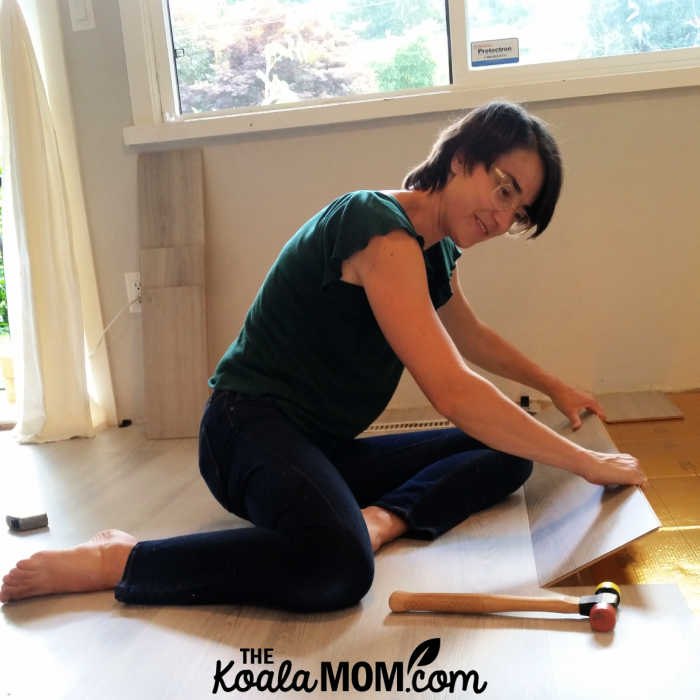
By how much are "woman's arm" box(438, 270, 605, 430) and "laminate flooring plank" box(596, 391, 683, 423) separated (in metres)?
0.61

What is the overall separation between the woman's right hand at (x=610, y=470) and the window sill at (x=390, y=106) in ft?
5.15

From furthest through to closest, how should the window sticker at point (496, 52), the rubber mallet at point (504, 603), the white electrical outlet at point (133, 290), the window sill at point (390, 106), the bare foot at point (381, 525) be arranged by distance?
the white electrical outlet at point (133, 290) → the window sticker at point (496, 52) → the window sill at point (390, 106) → the bare foot at point (381, 525) → the rubber mallet at point (504, 603)

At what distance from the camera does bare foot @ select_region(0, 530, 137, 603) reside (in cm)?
157

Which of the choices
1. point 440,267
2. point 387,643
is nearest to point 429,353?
point 440,267

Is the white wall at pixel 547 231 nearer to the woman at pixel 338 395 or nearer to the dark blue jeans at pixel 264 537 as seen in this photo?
the woman at pixel 338 395

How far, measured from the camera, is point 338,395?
64.8 inches

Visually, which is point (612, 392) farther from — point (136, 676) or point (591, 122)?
point (136, 676)

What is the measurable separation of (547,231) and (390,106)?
0.68 meters

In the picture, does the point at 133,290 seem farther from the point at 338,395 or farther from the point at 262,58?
the point at 338,395

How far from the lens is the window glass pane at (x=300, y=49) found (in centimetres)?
288

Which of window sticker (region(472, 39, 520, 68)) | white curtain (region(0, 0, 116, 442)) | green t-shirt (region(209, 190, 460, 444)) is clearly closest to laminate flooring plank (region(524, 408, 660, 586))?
green t-shirt (region(209, 190, 460, 444))

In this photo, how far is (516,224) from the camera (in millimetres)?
1544

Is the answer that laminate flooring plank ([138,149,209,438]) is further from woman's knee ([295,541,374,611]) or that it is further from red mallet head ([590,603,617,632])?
red mallet head ([590,603,617,632])

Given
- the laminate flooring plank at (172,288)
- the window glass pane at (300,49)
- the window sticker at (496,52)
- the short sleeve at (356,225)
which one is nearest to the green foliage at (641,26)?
the window sticker at (496,52)
